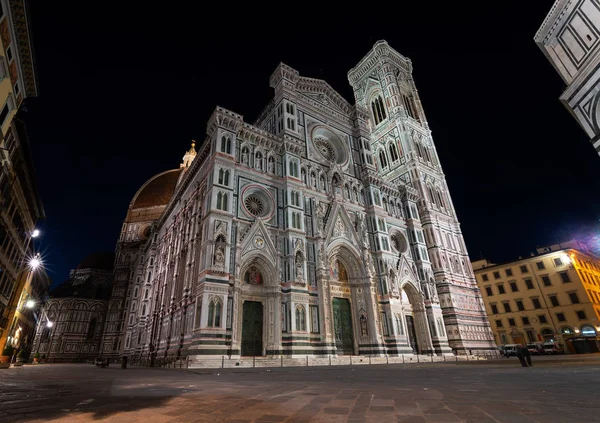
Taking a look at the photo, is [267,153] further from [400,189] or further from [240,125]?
[400,189]

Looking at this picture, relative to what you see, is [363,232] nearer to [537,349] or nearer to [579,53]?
[579,53]

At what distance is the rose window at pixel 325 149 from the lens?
30859mm

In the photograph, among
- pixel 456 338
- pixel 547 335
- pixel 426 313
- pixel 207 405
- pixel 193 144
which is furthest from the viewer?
pixel 193 144

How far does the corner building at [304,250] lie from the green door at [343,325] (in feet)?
0.32

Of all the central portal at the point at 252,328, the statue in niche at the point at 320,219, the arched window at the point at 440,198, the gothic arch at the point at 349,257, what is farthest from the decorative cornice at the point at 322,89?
the central portal at the point at 252,328

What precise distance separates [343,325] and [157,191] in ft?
152

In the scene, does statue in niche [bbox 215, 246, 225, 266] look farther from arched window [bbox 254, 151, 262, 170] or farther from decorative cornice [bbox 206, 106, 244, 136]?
decorative cornice [bbox 206, 106, 244, 136]

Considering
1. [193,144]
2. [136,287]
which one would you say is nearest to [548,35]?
[136,287]

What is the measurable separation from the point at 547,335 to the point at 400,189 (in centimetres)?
2789

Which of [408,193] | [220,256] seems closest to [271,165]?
[220,256]

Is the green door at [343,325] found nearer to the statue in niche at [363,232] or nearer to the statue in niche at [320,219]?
the statue in niche at [363,232]

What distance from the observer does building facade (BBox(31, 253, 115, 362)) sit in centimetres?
4031

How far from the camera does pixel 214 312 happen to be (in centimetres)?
1769

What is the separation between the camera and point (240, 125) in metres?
24.6
